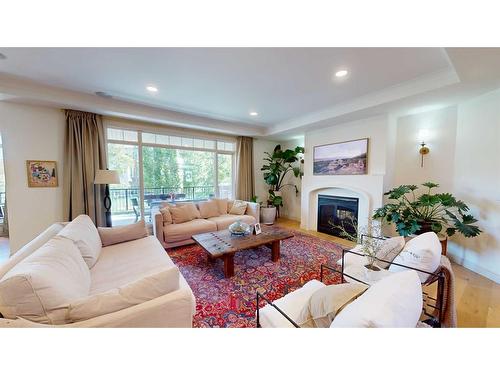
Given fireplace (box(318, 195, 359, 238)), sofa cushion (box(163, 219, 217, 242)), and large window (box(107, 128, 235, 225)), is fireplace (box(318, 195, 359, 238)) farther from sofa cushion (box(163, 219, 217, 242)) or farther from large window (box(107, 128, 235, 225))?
large window (box(107, 128, 235, 225))

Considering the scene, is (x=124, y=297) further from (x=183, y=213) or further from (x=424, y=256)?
(x=183, y=213)

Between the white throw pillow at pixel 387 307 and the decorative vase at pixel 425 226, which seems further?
the decorative vase at pixel 425 226

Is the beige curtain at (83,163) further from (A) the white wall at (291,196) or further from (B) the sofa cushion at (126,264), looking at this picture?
(A) the white wall at (291,196)

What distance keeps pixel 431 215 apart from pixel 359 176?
1.18 metres

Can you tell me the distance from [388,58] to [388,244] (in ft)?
6.20

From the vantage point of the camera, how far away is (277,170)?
5211 mm

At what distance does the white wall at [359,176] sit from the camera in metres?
3.31

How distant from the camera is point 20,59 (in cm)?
202

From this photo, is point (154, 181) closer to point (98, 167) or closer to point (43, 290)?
point (98, 167)

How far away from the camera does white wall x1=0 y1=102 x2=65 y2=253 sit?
2.88 m

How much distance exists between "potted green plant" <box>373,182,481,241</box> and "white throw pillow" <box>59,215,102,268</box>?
3741mm

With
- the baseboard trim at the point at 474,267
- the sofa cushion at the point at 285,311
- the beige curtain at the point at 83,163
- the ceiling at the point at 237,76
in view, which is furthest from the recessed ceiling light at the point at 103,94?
the baseboard trim at the point at 474,267
